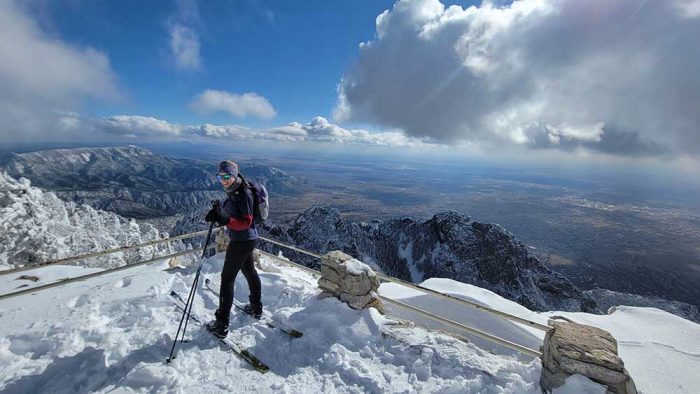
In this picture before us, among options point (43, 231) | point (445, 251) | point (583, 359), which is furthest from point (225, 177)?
point (445, 251)

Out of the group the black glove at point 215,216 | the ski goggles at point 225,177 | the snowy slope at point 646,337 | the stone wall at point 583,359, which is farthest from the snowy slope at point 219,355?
the snowy slope at point 646,337

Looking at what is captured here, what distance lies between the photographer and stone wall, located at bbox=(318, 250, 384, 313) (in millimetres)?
6637

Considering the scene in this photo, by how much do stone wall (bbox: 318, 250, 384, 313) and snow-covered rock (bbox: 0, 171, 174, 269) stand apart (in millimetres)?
40979

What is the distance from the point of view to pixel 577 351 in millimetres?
4164

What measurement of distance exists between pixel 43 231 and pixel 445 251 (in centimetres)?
7286

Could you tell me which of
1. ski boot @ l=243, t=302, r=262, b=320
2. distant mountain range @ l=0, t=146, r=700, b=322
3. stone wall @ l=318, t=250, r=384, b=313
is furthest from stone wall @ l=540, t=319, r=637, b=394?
distant mountain range @ l=0, t=146, r=700, b=322

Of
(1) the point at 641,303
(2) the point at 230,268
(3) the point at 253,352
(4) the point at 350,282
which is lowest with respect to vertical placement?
(1) the point at 641,303

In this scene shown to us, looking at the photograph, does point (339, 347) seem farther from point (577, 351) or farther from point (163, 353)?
point (577, 351)

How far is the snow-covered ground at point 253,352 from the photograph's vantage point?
4.49 metres

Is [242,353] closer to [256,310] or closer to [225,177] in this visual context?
[256,310]

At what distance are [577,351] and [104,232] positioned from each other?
2857 inches

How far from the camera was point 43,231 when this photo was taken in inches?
1519

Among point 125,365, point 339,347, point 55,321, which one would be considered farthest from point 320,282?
point 55,321

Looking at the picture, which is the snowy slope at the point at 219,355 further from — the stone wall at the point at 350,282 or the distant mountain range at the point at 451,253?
the distant mountain range at the point at 451,253
